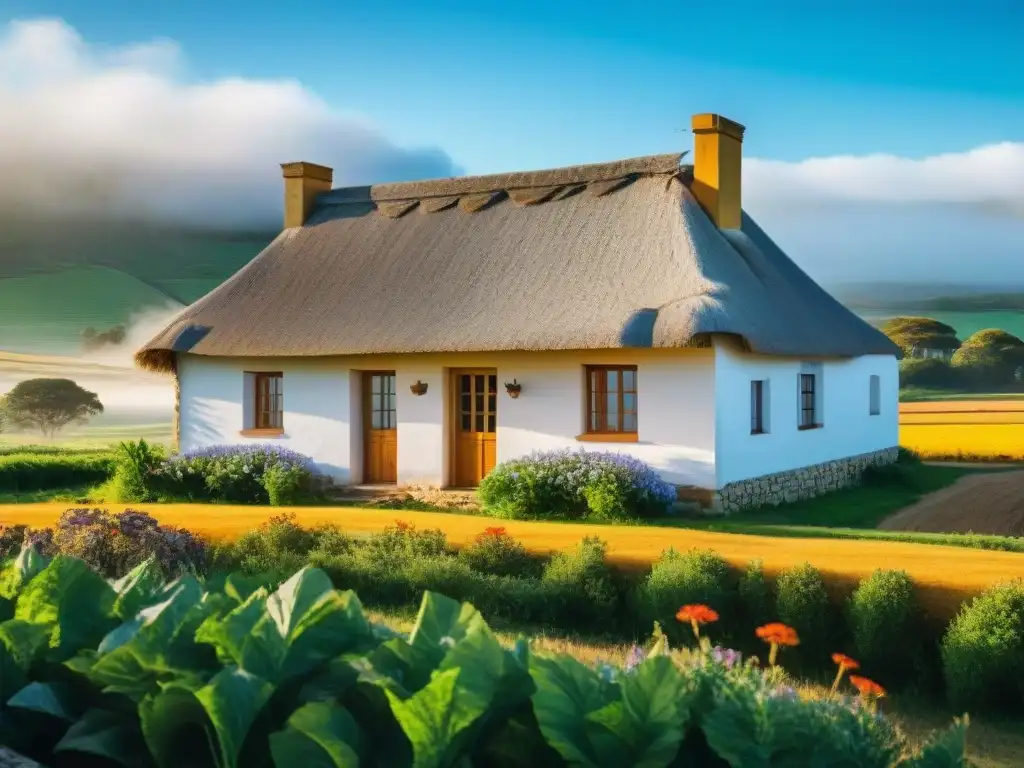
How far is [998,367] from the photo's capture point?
40.0 metres

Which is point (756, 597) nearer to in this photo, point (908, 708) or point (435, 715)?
point (908, 708)

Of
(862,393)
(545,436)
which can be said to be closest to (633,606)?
(545,436)

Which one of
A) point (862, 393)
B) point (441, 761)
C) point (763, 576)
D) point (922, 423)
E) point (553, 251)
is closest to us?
point (441, 761)

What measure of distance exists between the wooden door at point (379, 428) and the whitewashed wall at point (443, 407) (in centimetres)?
20

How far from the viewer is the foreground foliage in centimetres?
321

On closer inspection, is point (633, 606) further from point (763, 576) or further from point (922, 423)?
point (922, 423)

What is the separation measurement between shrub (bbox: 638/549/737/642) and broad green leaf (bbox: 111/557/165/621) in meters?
5.21

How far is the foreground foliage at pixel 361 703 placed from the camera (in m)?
3.21

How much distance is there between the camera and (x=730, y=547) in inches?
425

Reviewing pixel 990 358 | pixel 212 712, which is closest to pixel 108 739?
pixel 212 712

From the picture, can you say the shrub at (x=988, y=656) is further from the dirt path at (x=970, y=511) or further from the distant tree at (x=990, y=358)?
the distant tree at (x=990, y=358)

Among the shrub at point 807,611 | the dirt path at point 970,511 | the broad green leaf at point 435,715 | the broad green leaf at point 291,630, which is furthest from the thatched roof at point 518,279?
the broad green leaf at point 435,715

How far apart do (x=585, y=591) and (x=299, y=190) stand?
1537 cm

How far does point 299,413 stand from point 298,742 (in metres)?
17.0
